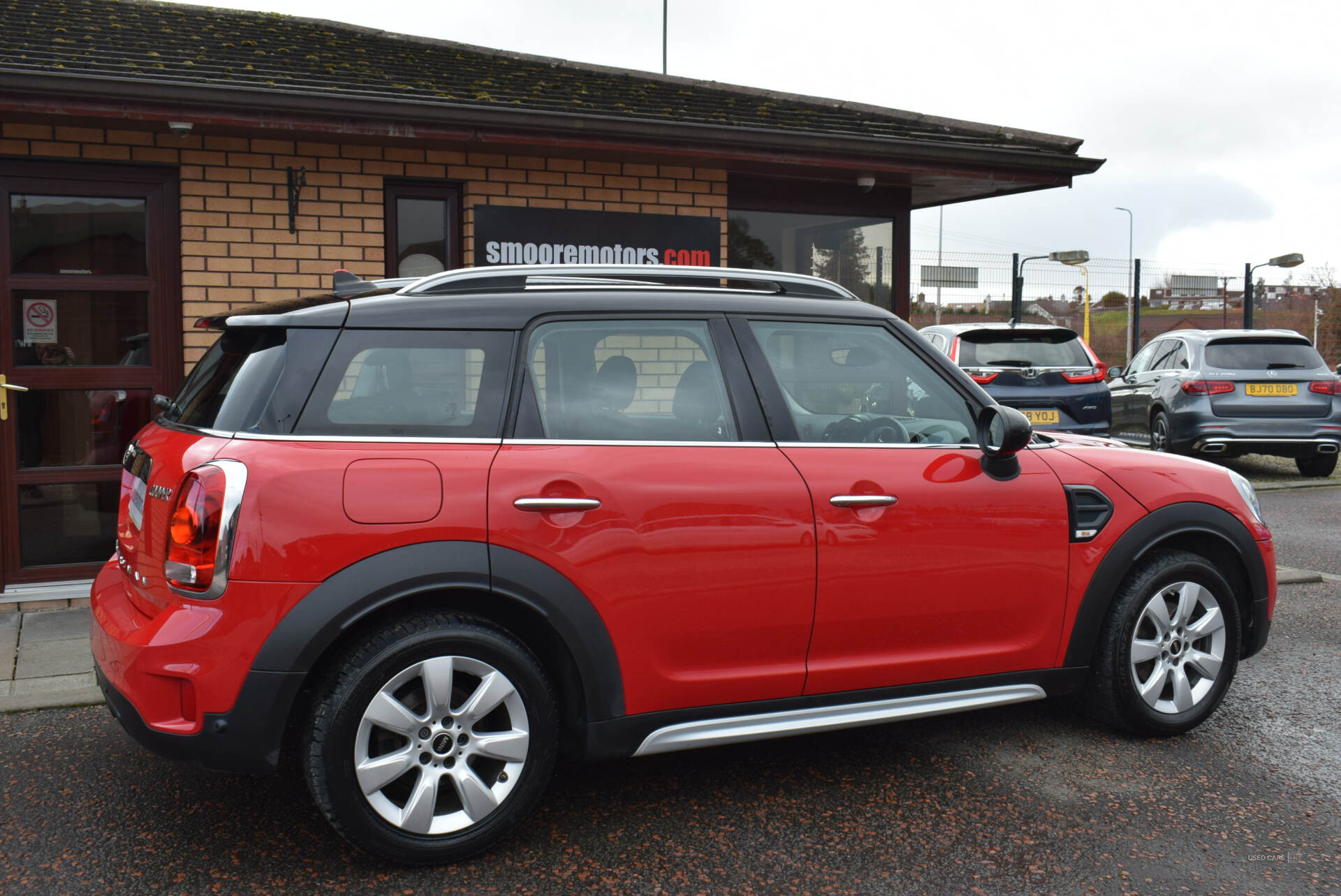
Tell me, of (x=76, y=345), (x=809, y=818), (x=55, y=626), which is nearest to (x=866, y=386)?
(x=809, y=818)

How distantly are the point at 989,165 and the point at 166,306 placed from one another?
584 centimetres

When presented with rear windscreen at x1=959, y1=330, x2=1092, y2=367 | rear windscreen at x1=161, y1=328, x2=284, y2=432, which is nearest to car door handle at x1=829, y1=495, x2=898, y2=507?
rear windscreen at x1=161, y1=328, x2=284, y2=432

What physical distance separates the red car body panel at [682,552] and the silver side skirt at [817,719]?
0.25ft

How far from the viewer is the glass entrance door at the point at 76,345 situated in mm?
6340

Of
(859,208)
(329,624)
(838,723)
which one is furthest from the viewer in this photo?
(859,208)

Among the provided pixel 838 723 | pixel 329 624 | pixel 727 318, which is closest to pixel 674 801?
pixel 838 723

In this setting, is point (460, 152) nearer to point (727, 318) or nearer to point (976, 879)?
point (727, 318)

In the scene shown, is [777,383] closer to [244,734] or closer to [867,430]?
[867,430]

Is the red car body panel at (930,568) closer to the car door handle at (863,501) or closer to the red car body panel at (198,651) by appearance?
the car door handle at (863,501)

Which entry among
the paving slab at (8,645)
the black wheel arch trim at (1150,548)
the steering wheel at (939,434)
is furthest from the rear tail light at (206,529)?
the black wheel arch trim at (1150,548)

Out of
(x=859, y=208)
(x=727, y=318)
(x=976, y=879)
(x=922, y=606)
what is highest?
(x=859, y=208)

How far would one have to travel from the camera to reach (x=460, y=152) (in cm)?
730

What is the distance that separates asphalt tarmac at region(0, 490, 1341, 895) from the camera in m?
3.07

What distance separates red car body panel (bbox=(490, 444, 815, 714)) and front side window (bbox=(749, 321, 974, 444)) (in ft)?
1.25
